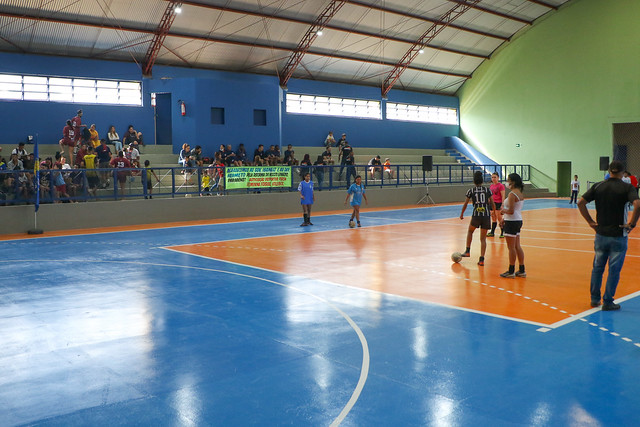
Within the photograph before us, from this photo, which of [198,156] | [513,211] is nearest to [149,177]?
[198,156]

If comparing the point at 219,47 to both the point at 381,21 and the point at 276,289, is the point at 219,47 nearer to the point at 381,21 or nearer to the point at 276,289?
the point at 381,21

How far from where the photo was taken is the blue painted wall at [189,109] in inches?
1159

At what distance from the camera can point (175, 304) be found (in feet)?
30.0

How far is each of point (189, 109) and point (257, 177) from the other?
8.99 m

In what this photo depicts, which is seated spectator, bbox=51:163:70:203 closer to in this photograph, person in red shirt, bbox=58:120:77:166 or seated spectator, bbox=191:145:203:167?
person in red shirt, bbox=58:120:77:166

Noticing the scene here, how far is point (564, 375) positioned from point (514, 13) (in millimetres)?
40507

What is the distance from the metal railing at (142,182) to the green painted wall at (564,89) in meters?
16.7

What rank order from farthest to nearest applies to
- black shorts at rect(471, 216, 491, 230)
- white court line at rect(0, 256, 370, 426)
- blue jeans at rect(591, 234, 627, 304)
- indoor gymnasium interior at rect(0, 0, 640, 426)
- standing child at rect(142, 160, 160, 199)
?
standing child at rect(142, 160, 160, 199) < black shorts at rect(471, 216, 491, 230) < blue jeans at rect(591, 234, 627, 304) < indoor gymnasium interior at rect(0, 0, 640, 426) < white court line at rect(0, 256, 370, 426)

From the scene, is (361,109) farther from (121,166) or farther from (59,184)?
(59,184)

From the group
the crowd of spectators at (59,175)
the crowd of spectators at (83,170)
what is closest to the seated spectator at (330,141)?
the crowd of spectators at (83,170)

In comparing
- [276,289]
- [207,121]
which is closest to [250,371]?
[276,289]

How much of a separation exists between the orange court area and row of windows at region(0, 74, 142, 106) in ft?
62.0

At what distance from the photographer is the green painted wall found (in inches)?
1515

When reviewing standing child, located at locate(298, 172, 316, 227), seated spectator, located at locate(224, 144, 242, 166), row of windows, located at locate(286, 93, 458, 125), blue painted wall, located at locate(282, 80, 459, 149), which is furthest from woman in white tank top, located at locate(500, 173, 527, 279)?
row of windows, located at locate(286, 93, 458, 125)
